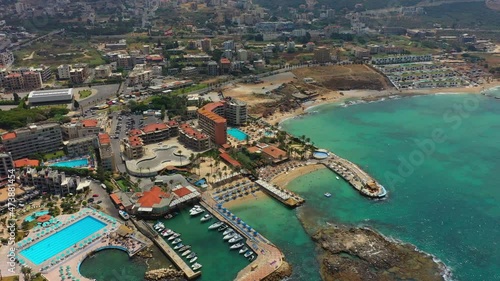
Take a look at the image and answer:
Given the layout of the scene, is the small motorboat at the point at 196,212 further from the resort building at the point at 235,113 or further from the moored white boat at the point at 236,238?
the resort building at the point at 235,113

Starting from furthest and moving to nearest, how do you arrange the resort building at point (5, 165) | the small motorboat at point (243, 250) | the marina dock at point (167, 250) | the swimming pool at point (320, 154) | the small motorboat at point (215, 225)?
the swimming pool at point (320, 154)
the resort building at point (5, 165)
the small motorboat at point (215, 225)
the small motorboat at point (243, 250)
the marina dock at point (167, 250)

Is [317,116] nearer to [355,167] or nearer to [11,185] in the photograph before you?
[355,167]

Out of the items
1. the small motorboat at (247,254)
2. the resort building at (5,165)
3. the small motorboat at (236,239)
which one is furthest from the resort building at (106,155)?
the small motorboat at (247,254)

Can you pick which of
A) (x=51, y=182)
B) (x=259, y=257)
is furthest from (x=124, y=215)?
(x=259, y=257)

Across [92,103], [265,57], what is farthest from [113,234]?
[265,57]

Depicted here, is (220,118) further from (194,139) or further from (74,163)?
(74,163)

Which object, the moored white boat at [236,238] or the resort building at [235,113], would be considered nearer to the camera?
the moored white boat at [236,238]

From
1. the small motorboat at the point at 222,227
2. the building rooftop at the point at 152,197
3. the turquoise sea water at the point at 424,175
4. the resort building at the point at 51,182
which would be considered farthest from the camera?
the resort building at the point at 51,182

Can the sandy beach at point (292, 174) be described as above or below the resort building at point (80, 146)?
below
